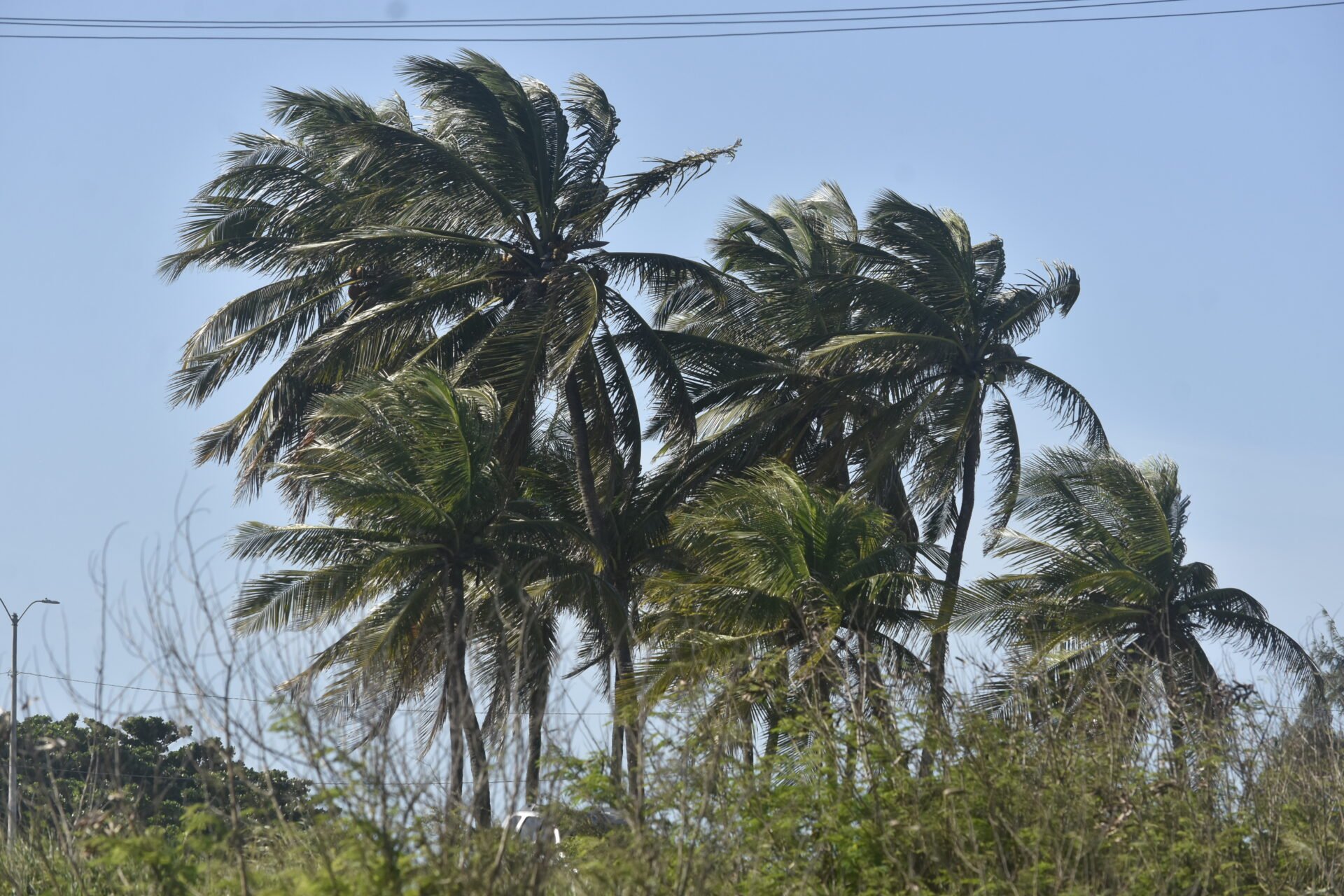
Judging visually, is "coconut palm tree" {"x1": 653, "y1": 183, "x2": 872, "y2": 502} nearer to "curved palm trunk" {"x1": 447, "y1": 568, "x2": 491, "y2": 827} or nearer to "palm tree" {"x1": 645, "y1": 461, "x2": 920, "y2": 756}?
"palm tree" {"x1": 645, "y1": 461, "x2": 920, "y2": 756}

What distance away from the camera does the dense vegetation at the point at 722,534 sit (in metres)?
8.59

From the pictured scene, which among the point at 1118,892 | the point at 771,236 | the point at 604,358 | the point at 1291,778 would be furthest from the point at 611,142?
the point at 1118,892

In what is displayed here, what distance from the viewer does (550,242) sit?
21203 mm

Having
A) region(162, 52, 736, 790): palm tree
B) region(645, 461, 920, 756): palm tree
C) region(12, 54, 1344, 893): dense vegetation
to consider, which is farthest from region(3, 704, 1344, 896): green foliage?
region(162, 52, 736, 790): palm tree

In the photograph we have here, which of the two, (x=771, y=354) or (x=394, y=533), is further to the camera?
(x=771, y=354)

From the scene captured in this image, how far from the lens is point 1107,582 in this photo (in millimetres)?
20922

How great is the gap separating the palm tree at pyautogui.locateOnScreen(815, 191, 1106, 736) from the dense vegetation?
7 cm

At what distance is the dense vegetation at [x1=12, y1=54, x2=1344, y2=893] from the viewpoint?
8.59m

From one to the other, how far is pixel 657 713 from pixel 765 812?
84 centimetres

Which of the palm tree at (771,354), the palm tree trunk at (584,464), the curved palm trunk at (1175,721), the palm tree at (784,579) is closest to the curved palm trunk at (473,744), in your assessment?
the curved palm trunk at (1175,721)

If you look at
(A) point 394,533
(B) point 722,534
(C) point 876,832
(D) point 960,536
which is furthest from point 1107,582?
(C) point 876,832

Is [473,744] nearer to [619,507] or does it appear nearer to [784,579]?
[784,579]

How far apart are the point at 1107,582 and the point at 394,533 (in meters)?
9.98

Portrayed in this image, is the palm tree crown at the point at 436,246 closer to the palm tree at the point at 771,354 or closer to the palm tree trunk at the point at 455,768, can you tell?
the palm tree at the point at 771,354
